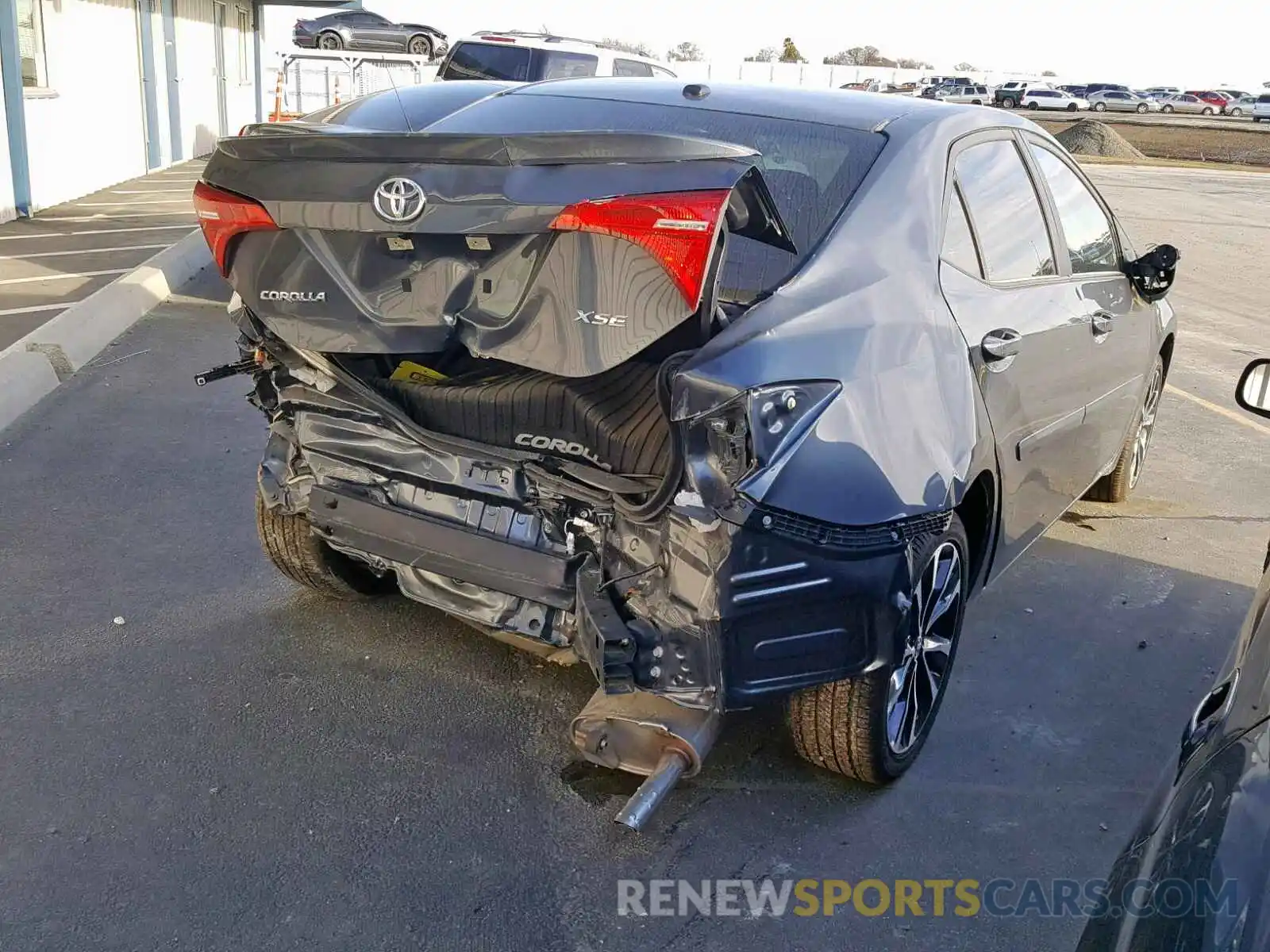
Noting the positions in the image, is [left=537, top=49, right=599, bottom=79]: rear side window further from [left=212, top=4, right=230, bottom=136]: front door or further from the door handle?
[left=212, top=4, right=230, bottom=136]: front door

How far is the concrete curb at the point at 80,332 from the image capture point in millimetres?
6441

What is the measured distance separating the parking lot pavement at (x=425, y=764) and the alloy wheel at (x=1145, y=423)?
1.84 feet

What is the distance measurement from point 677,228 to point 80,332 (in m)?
6.08

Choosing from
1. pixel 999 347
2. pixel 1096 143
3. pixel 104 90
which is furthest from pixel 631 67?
pixel 1096 143

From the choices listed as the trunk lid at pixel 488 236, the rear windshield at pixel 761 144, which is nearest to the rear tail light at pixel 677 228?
the trunk lid at pixel 488 236

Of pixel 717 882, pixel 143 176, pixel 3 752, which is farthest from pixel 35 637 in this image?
pixel 143 176

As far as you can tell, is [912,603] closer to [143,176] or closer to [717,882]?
[717,882]

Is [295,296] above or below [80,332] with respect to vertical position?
above

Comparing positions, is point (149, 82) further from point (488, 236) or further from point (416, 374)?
point (488, 236)

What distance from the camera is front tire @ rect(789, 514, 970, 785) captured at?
320cm

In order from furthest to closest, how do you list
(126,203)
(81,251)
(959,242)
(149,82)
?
1. (149,82)
2. (126,203)
3. (81,251)
4. (959,242)

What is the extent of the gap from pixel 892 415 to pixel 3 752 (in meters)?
2.58

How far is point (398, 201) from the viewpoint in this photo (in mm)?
2963

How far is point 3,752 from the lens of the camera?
11.0 ft
